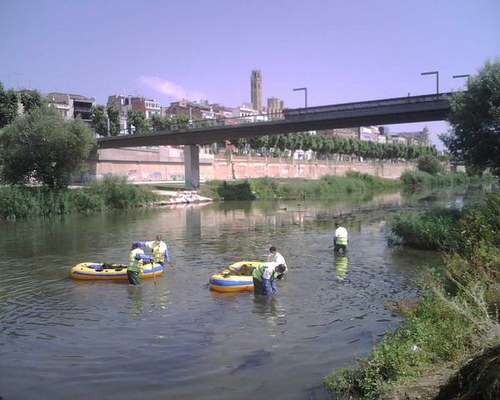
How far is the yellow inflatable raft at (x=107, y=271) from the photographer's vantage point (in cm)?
1862

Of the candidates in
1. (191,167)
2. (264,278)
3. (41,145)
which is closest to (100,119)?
(191,167)

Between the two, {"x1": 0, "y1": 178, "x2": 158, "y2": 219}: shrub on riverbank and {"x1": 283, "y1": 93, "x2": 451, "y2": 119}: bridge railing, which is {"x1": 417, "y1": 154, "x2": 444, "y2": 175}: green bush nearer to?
{"x1": 283, "y1": 93, "x2": 451, "y2": 119}: bridge railing

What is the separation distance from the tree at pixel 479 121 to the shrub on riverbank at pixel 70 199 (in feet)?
121

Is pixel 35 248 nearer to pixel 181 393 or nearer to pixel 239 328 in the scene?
pixel 239 328

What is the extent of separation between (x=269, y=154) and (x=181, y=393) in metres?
91.5

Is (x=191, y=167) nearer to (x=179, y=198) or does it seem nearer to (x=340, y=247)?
(x=179, y=198)

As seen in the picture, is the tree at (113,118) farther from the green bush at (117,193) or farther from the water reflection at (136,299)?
the water reflection at (136,299)

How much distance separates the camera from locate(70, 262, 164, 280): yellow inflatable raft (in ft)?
61.1

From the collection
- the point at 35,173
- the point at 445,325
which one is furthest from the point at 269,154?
the point at 445,325

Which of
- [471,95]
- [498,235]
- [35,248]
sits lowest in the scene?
[35,248]

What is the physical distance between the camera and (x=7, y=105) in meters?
57.8

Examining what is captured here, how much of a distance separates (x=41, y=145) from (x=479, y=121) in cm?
3936

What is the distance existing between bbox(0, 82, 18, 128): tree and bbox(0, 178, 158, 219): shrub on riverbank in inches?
492

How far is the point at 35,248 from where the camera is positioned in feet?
91.6
